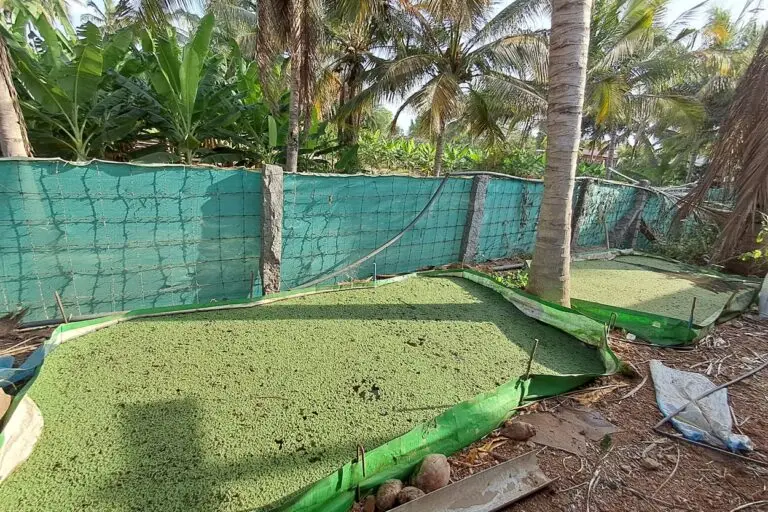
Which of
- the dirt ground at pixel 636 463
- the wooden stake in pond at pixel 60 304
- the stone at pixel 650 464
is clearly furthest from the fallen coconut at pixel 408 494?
the wooden stake in pond at pixel 60 304

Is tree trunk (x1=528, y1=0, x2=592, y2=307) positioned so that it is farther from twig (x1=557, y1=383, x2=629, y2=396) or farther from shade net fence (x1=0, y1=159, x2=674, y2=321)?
shade net fence (x1=0, y1=159, x2=674, y2=321)

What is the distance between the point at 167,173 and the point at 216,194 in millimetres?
400

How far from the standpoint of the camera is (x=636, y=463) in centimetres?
193

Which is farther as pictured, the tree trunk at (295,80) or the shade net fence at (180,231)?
the tree trunk at (295,80)

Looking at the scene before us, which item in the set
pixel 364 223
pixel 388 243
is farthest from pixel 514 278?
pixel 364 223

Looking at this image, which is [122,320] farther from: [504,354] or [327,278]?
[504,354]

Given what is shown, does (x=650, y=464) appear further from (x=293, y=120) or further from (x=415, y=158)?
(x=415, y=158)

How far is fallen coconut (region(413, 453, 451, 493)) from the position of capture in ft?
5.40

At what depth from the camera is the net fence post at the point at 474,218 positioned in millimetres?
5043

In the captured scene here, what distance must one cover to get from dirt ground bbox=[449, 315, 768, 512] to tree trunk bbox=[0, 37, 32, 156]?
168 inches

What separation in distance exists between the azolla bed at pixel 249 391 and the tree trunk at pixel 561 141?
57 centimetres

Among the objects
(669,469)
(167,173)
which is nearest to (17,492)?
(167,173)

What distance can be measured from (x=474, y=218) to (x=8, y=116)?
4.89m

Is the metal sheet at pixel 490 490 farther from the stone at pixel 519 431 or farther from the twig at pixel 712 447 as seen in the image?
the twig at pixel 712 447
